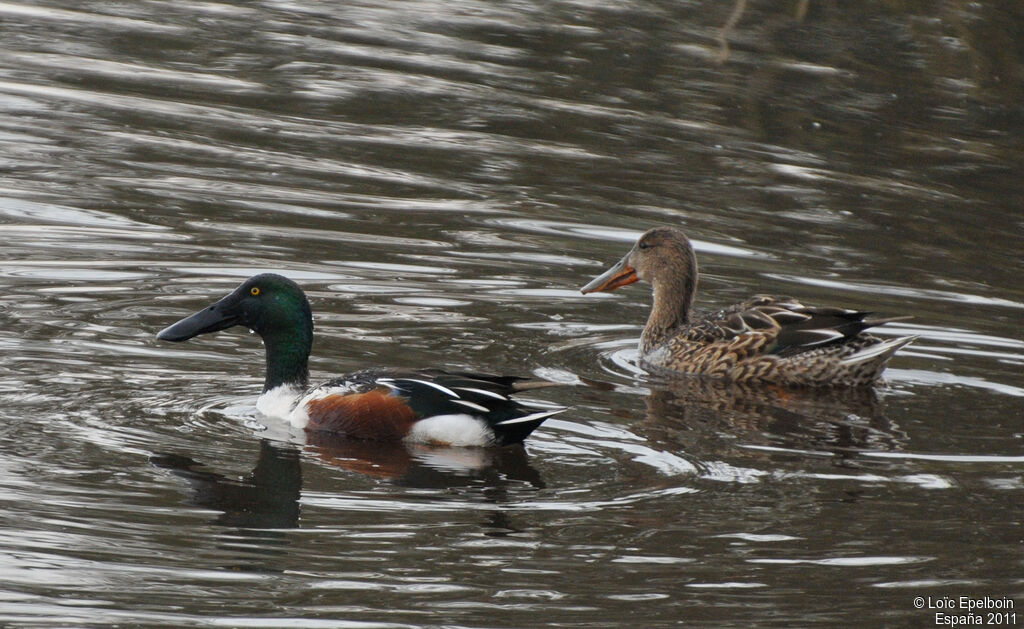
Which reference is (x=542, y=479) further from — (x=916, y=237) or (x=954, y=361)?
(x=916, y=237)

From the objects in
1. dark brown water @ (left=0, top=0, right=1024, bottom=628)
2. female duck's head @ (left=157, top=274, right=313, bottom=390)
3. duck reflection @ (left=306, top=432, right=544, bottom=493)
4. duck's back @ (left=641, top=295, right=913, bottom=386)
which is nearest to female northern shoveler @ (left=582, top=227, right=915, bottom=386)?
duck's back @ (left=641, top=295, right=913, bottom=386)

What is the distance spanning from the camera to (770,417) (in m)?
9.71

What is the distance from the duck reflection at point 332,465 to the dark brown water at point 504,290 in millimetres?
27

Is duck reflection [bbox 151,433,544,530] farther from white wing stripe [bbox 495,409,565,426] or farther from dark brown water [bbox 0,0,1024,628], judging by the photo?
white wing stripe [bbox 495,409,565,426]

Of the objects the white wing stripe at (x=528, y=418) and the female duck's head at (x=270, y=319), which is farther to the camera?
the female duck's head at (x=270, y=319)

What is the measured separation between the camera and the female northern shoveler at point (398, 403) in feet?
28.4

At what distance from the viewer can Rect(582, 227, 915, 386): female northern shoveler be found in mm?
10453

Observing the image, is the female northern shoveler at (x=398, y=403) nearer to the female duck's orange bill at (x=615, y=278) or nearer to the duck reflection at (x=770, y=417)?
the duck reflection at (x=770, y=417)

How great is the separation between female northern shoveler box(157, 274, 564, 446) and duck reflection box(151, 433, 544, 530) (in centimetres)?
7

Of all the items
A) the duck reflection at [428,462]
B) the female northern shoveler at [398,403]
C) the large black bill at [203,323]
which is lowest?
the duck reflection at [428,462]

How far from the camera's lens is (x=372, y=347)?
1031cm

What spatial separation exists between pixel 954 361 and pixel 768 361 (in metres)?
1.17

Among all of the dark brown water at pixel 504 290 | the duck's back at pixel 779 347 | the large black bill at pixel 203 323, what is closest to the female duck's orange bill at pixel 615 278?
the dark brown water at pixel 504 290

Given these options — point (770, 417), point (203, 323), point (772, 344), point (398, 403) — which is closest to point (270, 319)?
point (203, 323)
